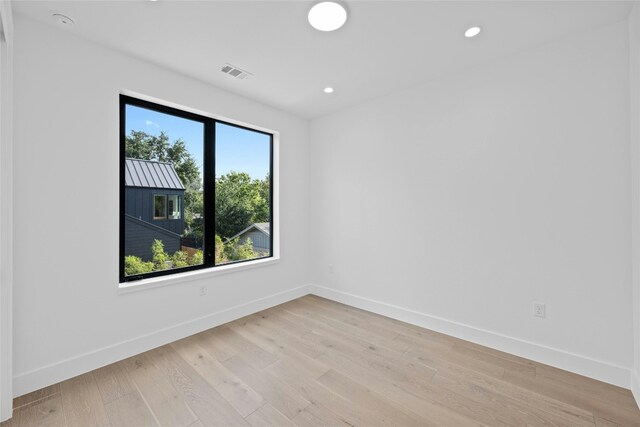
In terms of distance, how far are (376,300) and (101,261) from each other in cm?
277

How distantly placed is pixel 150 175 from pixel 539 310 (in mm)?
3629

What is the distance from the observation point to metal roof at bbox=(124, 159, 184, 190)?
2.53m

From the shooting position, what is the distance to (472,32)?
212 centimetres

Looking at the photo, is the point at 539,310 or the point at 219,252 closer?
the point at 539,310

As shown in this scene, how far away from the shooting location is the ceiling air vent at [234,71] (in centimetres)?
261

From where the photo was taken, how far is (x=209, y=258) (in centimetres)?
312

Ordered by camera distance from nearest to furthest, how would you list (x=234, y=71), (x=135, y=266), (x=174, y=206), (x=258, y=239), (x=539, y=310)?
(x=539, y=310) → (x=135, y=266) → (x=234, y=71) → (x=174, y=206) → (x=258, y=239)

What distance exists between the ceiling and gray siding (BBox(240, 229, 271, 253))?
5.82ft

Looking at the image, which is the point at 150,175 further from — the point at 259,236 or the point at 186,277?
the point at 259,236

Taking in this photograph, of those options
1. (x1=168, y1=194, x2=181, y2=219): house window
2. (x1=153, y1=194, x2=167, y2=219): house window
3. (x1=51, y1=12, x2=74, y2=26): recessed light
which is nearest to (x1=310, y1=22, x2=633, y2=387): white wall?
(x1=168, y1=194, x2=181, y2=219): house window

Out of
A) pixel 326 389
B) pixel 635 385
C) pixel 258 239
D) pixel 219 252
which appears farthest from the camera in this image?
pixel 258 239

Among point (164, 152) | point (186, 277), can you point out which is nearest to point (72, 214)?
point (164, 152)

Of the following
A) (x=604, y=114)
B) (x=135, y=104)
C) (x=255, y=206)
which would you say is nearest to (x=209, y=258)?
(x=255, y=206)

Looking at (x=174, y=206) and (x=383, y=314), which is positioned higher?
(x=174, y=206)
